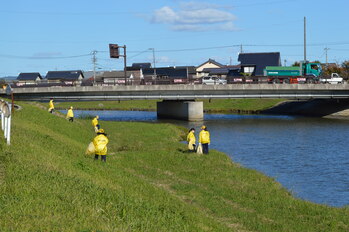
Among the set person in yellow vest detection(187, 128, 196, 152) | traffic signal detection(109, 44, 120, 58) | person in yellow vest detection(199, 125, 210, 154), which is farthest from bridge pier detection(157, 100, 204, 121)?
person in yellow vest detection(199, 125, 210, 154)

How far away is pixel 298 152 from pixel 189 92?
3212 centimetres

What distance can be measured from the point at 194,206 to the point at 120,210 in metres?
4.91

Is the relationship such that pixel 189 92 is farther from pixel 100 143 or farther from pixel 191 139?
pixel 100 143

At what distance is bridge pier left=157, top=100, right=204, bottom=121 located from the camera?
67312mm

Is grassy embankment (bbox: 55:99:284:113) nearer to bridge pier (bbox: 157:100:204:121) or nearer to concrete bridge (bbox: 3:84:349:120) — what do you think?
bridge pier (bbox: 157:100:204:121)

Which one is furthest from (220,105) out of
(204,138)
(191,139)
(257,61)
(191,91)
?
(204,138)

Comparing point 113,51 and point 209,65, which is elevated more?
point 113,51

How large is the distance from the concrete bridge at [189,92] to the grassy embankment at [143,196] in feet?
122

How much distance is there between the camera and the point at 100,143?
71.9ft

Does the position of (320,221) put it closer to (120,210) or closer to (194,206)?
(194,206)

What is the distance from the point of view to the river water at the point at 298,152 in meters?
23.2

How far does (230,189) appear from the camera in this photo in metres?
20.1

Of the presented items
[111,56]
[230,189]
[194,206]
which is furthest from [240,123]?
[194,206]

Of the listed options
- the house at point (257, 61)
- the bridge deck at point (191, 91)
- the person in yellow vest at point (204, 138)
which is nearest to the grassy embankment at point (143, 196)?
the person in yellow vest at point (204, 138)
